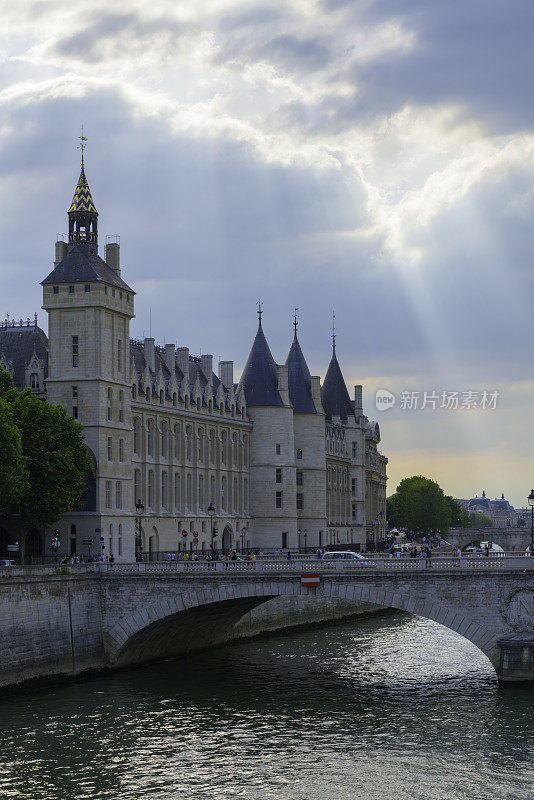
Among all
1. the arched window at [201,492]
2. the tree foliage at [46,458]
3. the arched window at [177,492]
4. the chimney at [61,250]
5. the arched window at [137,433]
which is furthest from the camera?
the arched window at [201,492]

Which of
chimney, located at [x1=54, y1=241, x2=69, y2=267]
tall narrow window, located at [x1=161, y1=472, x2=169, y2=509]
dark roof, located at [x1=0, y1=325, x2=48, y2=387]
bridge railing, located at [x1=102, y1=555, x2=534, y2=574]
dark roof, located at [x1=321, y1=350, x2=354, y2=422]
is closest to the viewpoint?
bridge railing, located at [x1=102, y1=555, x2=534, y2=574]

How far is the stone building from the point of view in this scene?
89.5m

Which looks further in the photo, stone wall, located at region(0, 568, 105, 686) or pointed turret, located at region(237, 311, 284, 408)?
pointed turret, located at region(237, 311, 284, 408)

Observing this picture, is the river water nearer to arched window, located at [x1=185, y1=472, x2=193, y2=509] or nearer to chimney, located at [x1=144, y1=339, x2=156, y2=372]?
arched window, located at [x1=185, y1=472, x2=193, y2=509]

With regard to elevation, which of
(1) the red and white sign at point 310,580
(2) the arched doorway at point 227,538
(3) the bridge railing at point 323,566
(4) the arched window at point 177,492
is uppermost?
(4) the arched window at point 177,492

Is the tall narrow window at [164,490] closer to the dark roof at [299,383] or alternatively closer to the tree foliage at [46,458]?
the tree foliage at [46,458]

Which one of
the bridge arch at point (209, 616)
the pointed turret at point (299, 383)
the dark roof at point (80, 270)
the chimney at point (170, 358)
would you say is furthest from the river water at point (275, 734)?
the pointed turret at point (299, 383)

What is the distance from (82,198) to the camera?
96.2 metres

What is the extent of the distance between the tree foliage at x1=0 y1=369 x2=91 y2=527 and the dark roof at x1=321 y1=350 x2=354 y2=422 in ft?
270

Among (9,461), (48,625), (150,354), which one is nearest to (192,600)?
(48,625)

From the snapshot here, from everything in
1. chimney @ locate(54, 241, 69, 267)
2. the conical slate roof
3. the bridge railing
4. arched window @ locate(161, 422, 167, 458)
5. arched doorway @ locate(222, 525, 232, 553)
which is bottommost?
the bridge railing

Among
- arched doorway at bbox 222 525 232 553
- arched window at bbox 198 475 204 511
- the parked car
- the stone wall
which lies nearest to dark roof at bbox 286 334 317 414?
arched doorway at bbox 222 525 232 553

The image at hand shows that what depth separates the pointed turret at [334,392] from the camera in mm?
163750

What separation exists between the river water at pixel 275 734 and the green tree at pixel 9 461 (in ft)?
44.6
